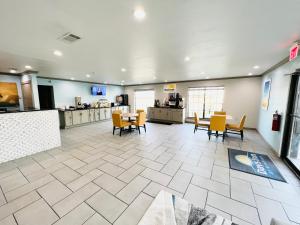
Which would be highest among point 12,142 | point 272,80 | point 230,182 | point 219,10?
point 219,10

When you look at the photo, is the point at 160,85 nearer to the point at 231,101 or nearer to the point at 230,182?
the point at 231,101

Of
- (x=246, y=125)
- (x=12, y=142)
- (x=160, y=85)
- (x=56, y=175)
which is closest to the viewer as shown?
(x=56, y=175)

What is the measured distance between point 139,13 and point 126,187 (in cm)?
253

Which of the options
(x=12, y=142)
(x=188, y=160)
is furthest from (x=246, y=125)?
(x=12, y=142)

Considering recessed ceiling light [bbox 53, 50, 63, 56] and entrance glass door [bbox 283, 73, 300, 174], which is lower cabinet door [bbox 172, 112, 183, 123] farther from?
recessed ceiling light [bbox 53, 50, 63, 56]

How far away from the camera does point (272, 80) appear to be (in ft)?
13.2

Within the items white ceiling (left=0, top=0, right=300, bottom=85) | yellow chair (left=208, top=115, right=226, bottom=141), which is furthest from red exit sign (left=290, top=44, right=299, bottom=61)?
yellow chair (left=208, top=115, right=226, bottom=141)

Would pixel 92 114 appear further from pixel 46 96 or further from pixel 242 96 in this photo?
pixel 242 96

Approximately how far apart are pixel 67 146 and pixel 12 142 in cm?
118

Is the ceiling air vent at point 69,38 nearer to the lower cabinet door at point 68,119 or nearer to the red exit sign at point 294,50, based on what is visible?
the red exit sign at point 294,50

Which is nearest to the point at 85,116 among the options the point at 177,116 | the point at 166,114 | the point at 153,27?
the point at 166,114

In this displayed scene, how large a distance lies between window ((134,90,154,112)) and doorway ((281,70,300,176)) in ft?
22.4

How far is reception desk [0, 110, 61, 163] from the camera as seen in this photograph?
284cm

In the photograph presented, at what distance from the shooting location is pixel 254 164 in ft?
9.02
